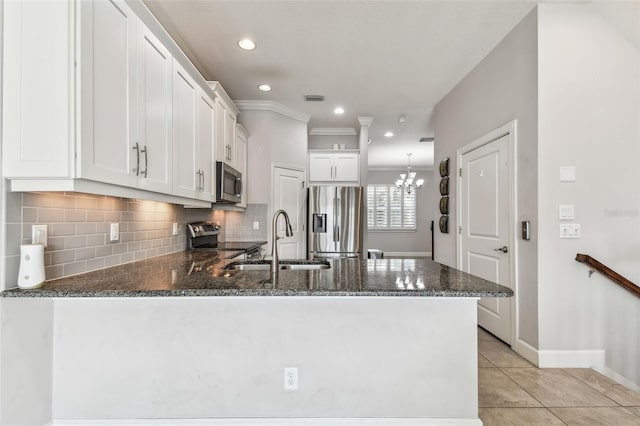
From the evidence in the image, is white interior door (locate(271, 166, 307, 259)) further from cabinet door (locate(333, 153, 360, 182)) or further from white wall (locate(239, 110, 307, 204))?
cabinet door (locate(333, 153, 360, 182))

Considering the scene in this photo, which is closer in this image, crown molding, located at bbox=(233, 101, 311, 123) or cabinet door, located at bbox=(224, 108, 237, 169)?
cabinet door, located at bbox=(224, 108, 237, 169)

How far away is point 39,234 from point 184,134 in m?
1.07

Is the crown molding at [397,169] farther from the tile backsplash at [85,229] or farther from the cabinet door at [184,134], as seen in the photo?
the cabinet door at [184,134]

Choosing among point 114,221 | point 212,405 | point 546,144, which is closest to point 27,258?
point 114,221

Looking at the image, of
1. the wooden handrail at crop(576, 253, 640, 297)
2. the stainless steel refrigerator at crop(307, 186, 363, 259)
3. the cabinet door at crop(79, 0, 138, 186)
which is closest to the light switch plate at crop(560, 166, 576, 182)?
the wooden handrail at crop(576, 253, 640, 297)

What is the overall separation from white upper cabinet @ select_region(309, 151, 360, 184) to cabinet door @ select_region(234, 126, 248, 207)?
1.21m

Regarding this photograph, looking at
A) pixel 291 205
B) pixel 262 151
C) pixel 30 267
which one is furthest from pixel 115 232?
pixel 291 205

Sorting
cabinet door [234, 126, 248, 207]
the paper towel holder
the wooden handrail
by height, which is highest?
cabinet door [234, 126, 248, 207]

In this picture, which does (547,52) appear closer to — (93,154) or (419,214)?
(93,154)

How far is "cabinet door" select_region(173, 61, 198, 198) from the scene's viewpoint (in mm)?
2102

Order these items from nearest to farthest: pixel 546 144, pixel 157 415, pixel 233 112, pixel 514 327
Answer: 1. pixel 157 415
2. pixel 546 144
3. pixel 514 327
4. pixel 233 112

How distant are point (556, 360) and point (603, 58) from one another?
2.30 metres

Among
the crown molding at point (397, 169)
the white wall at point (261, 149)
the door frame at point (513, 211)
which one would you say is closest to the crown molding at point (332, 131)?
the white wall at point (261, 149)

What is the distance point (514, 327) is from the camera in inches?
105
